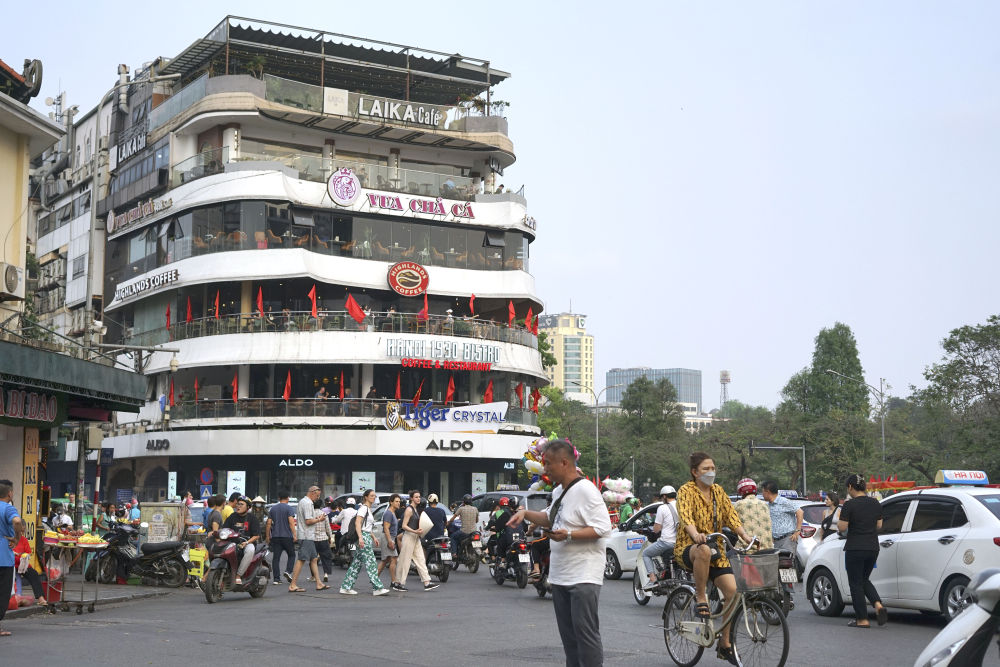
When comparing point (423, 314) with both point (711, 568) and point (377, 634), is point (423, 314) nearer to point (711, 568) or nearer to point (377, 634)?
point (377, 634)

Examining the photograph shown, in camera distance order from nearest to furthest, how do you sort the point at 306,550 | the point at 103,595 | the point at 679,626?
1. the point at 679,626
2. the point at 103,595
3. the point at 306,550

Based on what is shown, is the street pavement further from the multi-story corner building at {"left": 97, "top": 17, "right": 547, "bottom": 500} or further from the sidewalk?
the multi-story corner building at {"left": 97, "top": 17, "right": 547, "bottom": 500}

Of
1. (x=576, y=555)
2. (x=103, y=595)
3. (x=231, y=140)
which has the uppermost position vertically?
(x=231, y=140)

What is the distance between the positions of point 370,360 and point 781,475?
57.0 metres

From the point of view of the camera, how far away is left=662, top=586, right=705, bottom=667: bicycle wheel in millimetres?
10203

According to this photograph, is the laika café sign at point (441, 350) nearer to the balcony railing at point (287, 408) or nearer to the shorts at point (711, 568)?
the balcony railing at point (287, 408)

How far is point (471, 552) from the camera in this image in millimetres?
26500

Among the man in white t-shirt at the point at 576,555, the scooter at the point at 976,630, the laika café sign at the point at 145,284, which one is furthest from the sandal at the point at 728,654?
the laika café sign at the point at 145,284

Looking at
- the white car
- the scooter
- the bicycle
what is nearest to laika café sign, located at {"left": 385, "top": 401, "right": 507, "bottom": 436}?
the white car

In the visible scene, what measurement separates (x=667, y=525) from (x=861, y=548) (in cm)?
406

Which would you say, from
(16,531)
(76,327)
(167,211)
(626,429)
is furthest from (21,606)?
(626,429)

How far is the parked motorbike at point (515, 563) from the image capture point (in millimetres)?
20656

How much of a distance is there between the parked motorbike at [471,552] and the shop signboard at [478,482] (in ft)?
86.6

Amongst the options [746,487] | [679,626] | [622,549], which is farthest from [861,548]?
[622,549]
